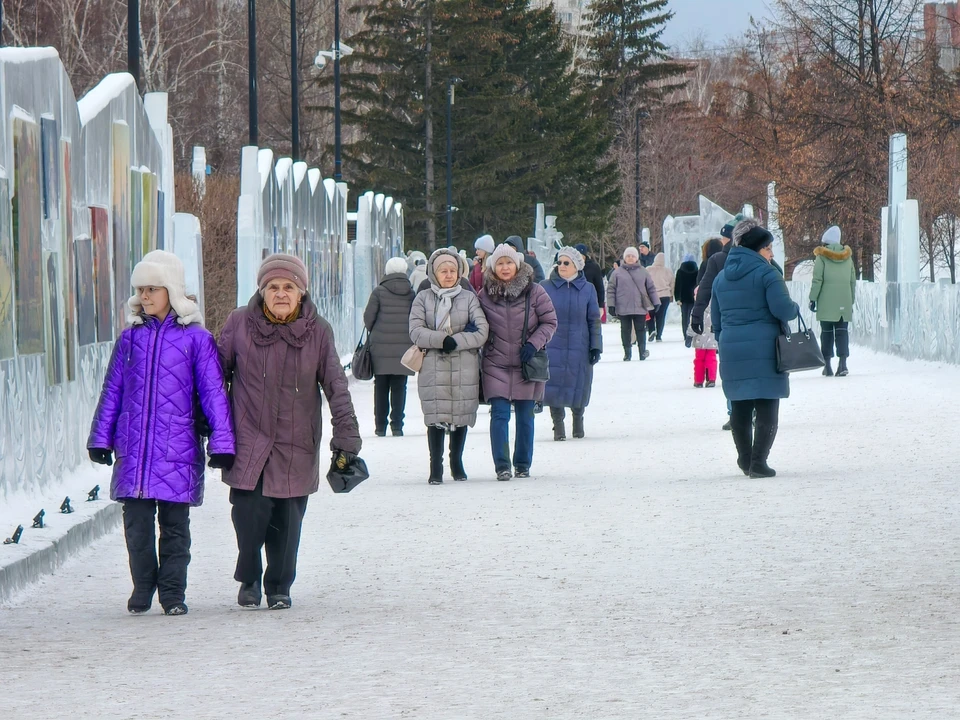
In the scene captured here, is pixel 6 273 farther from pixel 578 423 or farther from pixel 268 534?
pixel 578 423

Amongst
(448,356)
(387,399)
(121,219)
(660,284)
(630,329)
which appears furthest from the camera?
(660,284)

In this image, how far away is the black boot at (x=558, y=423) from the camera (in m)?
15.6

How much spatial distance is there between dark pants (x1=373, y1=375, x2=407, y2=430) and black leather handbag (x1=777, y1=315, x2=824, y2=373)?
538cm

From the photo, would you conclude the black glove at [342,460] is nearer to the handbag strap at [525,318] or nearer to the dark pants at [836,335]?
the handbag strap at [525,318]

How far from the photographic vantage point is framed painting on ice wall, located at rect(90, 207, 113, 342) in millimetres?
12500

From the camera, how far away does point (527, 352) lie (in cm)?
1271

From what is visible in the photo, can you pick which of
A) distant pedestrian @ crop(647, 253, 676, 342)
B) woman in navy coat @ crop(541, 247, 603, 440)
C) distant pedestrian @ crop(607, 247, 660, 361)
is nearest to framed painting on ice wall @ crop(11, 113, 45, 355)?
woman in navy coat @ crop(541, 247, 603, 440)

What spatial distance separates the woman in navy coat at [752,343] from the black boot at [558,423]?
3398 mm

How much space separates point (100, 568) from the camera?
9078mm

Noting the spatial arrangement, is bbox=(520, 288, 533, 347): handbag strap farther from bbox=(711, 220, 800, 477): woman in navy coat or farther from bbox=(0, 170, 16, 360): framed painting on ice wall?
bbox=(0, 170, 16, 360): framed painting on ice wall

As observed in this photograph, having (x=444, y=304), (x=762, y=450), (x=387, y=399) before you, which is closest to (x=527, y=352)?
(x=444, y=304)

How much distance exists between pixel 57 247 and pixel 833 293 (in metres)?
11.7

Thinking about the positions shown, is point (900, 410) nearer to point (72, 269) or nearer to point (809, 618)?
point (72, 269)

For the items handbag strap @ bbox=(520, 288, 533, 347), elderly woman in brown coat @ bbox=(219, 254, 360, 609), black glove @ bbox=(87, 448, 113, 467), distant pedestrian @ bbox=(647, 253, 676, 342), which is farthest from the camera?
distant pedestrian @ bbox=(647, 253, 676, 342)
